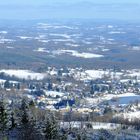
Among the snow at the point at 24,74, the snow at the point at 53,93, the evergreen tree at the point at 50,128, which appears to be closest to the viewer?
the evergreen tree at the point at 50,128

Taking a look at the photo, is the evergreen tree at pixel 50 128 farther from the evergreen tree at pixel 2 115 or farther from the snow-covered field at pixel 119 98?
the snow-covered field at pixel 119 98

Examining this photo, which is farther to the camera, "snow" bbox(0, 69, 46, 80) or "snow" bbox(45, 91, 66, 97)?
"snow" bbox(0, 69, 46, 80)

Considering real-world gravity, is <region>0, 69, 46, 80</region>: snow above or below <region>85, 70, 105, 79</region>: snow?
above

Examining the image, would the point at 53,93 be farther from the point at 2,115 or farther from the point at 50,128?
the point at 50,128

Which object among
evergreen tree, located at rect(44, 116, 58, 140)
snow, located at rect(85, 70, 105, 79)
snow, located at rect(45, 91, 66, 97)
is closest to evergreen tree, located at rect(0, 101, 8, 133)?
evergreen tree, located at rect(44, 116, 58, 140)

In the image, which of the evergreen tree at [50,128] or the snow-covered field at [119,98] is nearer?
the evergreen tree at [50,128]

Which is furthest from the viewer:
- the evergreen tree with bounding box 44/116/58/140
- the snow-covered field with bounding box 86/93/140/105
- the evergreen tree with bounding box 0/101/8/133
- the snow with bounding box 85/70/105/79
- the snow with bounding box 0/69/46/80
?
the snow with bounding box 85/70/105/79

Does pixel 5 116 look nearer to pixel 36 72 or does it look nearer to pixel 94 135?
pixel 94 135

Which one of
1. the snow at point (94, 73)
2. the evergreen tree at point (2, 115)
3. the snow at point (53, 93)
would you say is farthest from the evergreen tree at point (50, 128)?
the snow at point (94, 73)

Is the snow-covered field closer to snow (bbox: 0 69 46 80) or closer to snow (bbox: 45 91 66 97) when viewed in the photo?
snow (bbox: 45 91 66 97)

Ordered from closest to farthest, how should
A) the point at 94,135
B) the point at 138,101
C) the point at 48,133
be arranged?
the point at 48,133 → the point at 94,135 → the point at 138,101

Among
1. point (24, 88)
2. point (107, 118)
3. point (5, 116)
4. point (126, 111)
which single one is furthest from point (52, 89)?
point (5, 116)
